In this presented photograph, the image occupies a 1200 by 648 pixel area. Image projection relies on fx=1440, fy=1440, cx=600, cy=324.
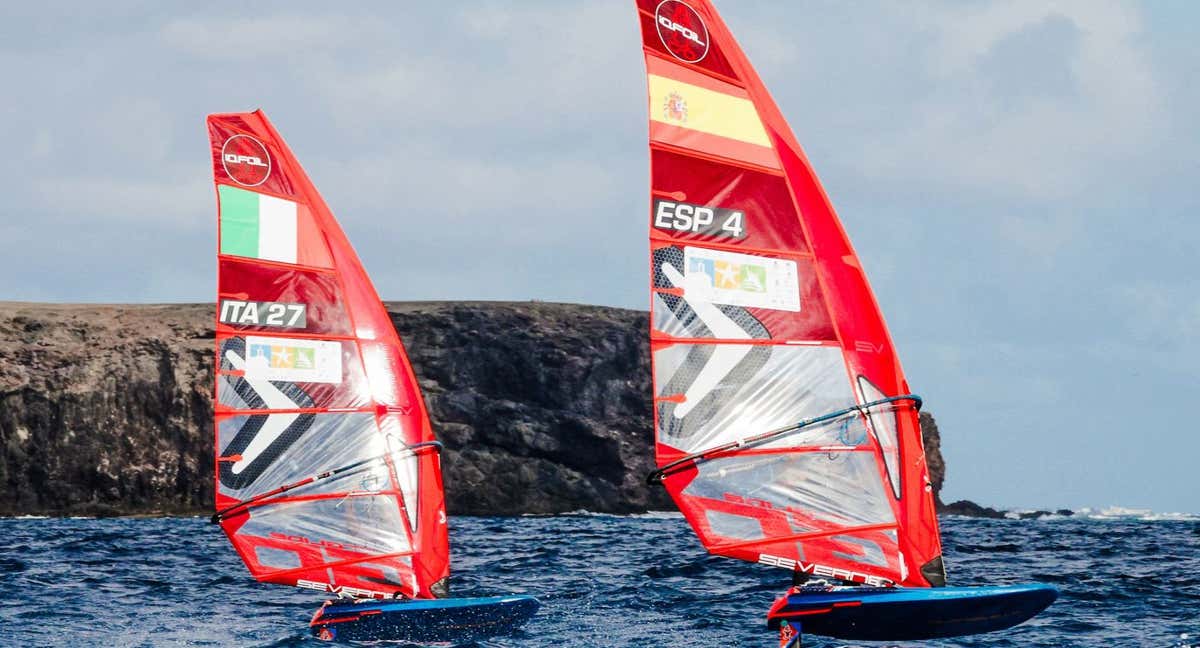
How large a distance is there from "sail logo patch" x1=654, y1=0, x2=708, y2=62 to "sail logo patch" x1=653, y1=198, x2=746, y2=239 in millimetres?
1725

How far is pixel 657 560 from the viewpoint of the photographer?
3428cm

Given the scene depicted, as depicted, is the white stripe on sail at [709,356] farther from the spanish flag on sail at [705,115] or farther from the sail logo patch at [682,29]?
the sail logo patch at [682,29]

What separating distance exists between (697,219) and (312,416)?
6.80 metres

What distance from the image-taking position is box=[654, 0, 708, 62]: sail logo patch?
653 inches

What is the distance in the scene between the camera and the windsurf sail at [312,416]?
65.1 ft

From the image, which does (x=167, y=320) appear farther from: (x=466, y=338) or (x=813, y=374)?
(x=813, y=374)

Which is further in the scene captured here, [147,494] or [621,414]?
[621,414]

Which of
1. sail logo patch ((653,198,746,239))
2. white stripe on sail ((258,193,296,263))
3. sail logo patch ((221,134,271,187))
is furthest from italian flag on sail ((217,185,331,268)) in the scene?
sail logo patch ((653,198,746,239))

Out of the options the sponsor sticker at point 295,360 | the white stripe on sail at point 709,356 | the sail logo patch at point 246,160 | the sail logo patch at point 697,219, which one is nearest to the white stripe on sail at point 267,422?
the sponsor sticker at point 295,360

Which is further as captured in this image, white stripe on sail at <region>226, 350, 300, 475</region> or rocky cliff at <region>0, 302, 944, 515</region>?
rocky cliff at <region>0, 302, 944, 515</region>

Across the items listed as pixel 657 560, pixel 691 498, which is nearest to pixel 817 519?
pixel 691 498

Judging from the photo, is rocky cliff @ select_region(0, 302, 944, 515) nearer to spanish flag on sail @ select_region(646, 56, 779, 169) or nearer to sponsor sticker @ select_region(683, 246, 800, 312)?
sponsor sticker @ select_region(683, 246, 800, 312)

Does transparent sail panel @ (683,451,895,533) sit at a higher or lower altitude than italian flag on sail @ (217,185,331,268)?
lower

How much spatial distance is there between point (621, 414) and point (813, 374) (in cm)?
6293
